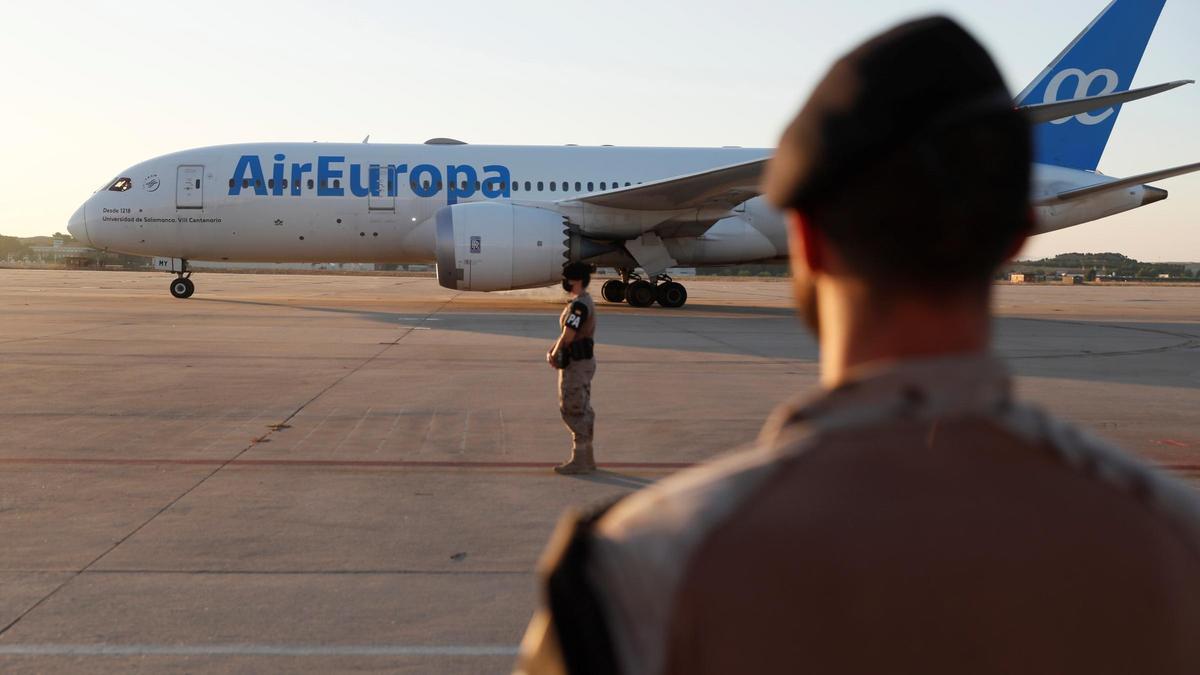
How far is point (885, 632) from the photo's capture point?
3.15ft

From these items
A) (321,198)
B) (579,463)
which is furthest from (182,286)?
(579,463)

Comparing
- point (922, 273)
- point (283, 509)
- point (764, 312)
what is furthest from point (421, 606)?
point (764, 312)

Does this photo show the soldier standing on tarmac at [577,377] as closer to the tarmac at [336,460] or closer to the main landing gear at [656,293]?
the tarmac at [336,460]

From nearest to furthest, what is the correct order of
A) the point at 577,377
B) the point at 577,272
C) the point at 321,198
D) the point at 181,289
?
the point at 577,377 < the point at 577,272 < the point at 321,198 < the point at 181,289

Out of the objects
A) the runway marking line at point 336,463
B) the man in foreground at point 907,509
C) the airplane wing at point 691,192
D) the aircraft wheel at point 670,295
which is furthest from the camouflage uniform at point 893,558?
the aircraft wheel at point 670,295

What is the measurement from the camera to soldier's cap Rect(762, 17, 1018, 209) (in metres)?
1.09

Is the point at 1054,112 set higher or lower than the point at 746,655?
higher

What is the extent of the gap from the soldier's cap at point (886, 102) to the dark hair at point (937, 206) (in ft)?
0.04

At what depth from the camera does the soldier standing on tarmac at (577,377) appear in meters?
6.93

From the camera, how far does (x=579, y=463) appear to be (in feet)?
22.7

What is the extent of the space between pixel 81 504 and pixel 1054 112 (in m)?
12.9

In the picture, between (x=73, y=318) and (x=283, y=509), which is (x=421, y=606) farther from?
(x=73, y=318)

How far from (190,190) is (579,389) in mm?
17072

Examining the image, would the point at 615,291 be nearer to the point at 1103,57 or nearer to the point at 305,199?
the point at 305,199
